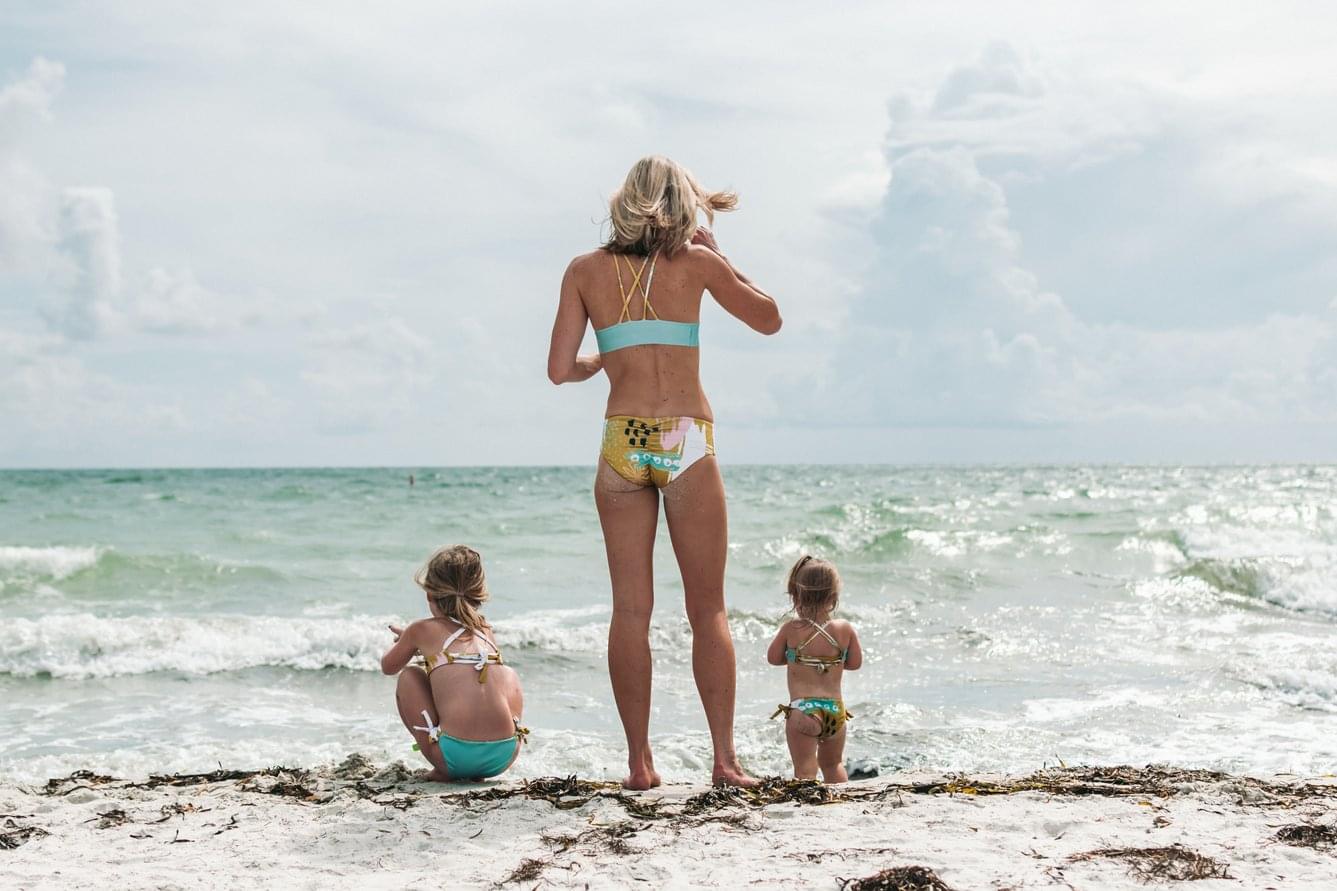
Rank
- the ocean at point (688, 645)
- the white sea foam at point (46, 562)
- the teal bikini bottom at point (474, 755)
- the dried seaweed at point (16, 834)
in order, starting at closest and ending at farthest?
the dried seaweed at point (16, 834)
the teal bikini bottom at point (474, 755)
the ocean at point (688, 645)
the white sea foam at point (46, 562)

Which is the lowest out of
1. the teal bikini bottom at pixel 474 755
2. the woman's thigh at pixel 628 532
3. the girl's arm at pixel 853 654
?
the teal bikini bottom at pixel 474 755

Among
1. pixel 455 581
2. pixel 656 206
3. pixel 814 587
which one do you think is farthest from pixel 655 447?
pixel 814 587

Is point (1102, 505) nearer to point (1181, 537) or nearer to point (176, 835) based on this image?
point (1181, 537)

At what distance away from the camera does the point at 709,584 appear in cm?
396

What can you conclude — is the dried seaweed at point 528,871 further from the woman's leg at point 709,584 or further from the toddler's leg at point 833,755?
the toddler's leg at point 833,755

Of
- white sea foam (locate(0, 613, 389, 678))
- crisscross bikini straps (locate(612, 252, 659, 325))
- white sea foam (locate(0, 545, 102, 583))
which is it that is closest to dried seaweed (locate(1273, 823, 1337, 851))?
crisscross bikini straps (locate(612, 252, 659, 325))

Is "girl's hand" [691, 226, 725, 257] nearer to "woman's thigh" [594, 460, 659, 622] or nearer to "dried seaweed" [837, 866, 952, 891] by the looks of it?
"woman's thigh" [594, 460, 659, 622]

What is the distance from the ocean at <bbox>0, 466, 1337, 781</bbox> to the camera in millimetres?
6230

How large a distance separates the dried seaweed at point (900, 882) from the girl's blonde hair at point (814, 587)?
7.12 ft

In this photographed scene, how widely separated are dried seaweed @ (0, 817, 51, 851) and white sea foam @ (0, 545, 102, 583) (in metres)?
11.0

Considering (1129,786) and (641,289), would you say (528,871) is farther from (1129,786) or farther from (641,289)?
(1129,786)

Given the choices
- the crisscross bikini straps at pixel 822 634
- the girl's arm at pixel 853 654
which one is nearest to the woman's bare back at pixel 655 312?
the crisscross bikini straps at pixel 822 634

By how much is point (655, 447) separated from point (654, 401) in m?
0.17

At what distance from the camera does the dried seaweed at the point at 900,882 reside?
9.42 ft
